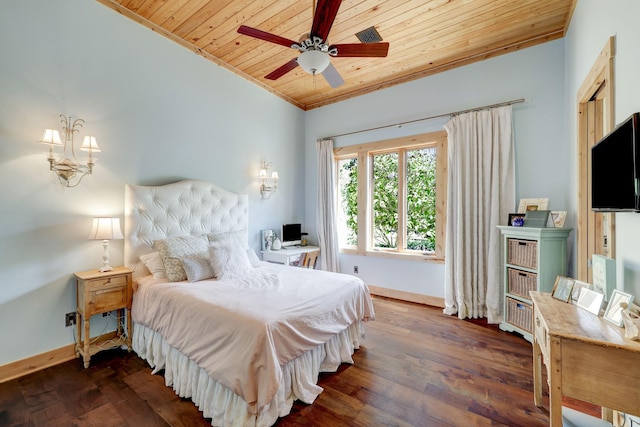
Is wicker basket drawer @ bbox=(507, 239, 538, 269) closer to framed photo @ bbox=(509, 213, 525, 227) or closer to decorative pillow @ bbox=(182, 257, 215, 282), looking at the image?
framed photo @ bbox=(509, 213, 525, 227)

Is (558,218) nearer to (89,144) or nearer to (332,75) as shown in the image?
(332,75)

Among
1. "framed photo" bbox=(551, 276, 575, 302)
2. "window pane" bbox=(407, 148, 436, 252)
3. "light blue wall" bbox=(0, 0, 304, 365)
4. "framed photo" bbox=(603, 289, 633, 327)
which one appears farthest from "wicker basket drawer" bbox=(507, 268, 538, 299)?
"light blue wall" bbox=(0, 0, 304, 365)

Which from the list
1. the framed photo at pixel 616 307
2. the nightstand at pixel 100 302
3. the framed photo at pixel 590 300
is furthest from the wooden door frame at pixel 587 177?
the nightstand at pixel 100 302

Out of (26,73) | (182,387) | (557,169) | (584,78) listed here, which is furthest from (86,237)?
(557,169)

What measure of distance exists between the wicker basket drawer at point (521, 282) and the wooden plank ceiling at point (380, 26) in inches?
100

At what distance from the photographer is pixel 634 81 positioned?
1354mm

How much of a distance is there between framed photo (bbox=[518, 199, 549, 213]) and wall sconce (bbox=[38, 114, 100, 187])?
4.30 metres

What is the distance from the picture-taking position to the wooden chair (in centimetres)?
Answer: 427

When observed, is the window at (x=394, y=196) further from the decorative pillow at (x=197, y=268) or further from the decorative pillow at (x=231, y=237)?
the decorative pillow at (x=197, y=268)

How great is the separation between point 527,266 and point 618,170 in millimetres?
1565

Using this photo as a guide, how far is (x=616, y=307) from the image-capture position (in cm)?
125

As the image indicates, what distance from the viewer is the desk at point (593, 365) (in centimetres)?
107

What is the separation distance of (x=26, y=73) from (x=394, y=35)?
3.39 meters

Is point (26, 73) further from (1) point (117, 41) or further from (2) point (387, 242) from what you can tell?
(2) point (387, 242)
